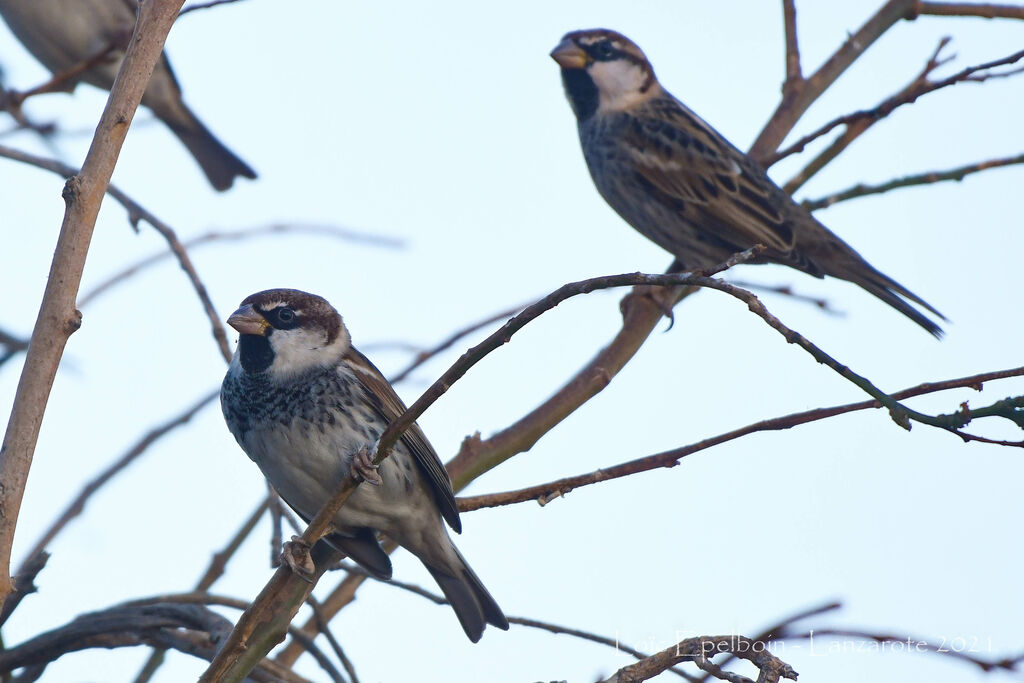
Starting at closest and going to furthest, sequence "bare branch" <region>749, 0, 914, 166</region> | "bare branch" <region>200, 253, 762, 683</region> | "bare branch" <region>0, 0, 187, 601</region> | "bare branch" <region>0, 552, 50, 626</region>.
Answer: "bare branch" <region>0, 0, 187, 601</region> < "bare branch" <region>200, 253, 762, 683</region> < "bare branch" <region>0, 552, 50, 626</region> < "bare branch" <region>749, 0, 914, 166</region>

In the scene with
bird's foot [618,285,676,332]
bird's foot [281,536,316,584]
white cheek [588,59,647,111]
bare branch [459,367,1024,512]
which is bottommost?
bird's foot [281,536,316,584]

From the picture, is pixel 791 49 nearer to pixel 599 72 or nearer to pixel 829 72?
pixel 829 72

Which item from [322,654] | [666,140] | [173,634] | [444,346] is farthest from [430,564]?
[666,140]

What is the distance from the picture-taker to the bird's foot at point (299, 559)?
206 centimetres

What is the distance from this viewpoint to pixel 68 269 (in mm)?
1545

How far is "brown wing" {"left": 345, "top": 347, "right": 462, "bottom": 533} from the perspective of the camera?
9.25ft

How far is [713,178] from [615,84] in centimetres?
65

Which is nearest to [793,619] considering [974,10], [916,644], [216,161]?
[916,644]

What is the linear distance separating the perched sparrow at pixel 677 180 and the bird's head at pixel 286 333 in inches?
72.8

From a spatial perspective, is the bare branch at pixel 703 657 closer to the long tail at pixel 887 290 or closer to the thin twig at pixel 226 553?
the thin twig at pixel 226 553

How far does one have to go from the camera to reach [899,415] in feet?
5.39

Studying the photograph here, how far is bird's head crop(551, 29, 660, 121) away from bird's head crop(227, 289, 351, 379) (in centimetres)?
216

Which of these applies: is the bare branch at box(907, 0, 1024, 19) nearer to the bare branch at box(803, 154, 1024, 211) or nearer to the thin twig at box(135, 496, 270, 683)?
the bare branch at box(803, 154, 1024, 211)

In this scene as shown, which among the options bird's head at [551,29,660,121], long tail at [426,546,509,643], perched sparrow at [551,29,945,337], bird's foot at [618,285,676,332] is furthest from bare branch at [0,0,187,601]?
bird's head at [551,29,660,121]
